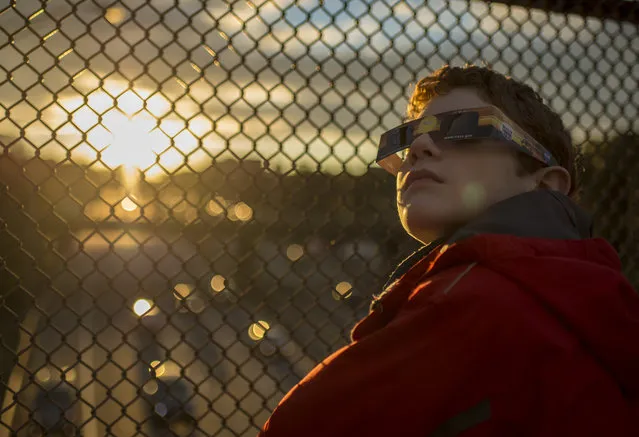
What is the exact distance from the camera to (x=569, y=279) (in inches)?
46.9

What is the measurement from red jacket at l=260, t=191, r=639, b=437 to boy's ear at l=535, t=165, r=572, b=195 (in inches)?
22.4

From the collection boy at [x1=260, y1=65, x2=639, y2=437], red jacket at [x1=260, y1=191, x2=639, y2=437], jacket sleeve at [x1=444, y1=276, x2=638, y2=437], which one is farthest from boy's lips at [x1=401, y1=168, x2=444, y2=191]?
jacket sleeve at [x1=444, y1=276, x2=638, y2=437]

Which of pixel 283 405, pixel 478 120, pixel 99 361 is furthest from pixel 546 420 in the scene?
pixel 99 361

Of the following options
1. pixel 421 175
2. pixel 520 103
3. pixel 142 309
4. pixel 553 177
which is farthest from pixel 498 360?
pixel 142 309

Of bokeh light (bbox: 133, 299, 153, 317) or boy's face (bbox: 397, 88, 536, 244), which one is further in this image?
Answer: bokeh light (bbox: 133, 299, 153, 317)

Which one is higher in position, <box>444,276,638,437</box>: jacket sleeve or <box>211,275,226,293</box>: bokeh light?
<box>444,276,638,437</box>: jacket sleeve

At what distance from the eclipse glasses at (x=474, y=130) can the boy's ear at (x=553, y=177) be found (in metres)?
0.02

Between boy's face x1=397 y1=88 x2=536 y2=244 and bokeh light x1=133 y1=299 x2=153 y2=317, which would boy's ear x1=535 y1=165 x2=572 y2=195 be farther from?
bokeh light x1=133 y1=299 x2=153 y2=317

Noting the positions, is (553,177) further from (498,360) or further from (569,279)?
(498,360)

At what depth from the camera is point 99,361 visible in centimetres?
1675

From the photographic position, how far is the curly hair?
1.84 metres

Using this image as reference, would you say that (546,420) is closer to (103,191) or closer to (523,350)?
(523,350)

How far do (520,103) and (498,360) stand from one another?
0.95 meters

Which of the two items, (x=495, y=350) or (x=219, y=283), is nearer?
(x=495, y=350)
